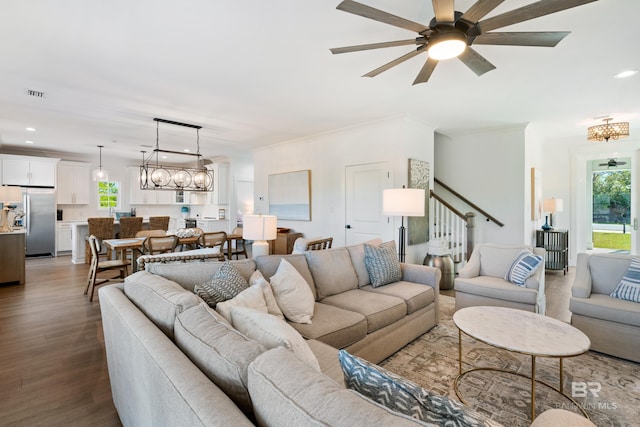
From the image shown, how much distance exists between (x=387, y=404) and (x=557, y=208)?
6.89 metres

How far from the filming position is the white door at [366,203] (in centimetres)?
510

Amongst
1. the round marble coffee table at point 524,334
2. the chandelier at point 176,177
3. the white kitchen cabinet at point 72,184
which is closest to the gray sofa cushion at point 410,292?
the round marble coffee table at point 524,334

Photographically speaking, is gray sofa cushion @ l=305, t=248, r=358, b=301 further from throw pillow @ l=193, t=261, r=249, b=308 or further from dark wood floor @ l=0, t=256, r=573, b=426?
dark wood floor @ l=0, t=256, r=573, b=426

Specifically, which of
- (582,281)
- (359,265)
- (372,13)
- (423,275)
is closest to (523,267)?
(582,281)

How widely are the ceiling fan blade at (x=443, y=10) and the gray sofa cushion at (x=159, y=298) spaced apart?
2029mm

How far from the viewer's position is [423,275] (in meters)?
3.33

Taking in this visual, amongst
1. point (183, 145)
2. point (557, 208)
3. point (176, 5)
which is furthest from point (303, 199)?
point (557, 208)

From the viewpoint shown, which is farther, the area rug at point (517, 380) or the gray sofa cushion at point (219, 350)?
the area rug at point (517, 380)

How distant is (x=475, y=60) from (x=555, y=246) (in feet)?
16.8

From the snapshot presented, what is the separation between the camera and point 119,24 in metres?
2.37

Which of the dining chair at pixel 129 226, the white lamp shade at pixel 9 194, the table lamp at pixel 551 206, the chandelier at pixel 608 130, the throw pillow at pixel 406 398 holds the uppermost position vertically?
the chandelier at pixel 608 130

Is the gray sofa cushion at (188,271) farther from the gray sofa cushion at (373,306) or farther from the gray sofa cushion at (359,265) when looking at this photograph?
the gray sofa cushion at (359,265)

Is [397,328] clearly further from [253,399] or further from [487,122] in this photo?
[487,122]

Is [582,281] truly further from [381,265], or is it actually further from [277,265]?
[277,265]
